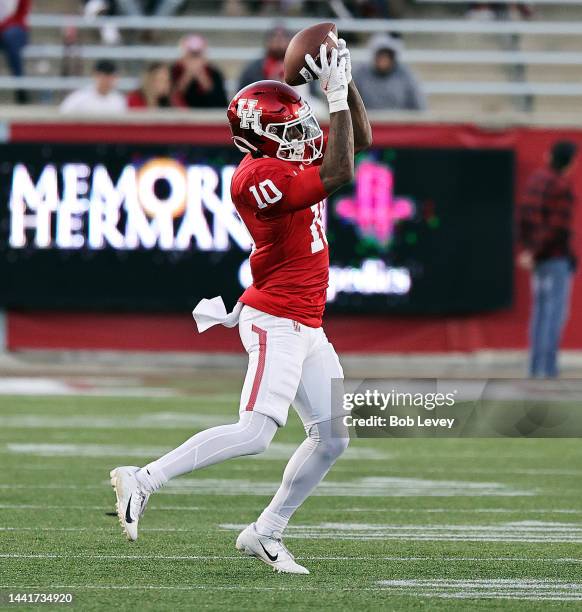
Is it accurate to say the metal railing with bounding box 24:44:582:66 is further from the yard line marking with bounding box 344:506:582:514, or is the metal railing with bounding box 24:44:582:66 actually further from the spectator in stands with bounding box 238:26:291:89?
the yard line marking with bounding box 344:506:582:514

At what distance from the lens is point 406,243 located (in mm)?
14078

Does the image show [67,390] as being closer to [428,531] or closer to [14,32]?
[14,32]

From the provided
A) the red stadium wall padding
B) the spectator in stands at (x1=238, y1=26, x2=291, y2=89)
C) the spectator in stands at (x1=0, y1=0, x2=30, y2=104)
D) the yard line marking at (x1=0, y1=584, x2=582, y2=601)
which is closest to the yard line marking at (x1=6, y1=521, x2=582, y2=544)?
the yard line marking at (x1=0, y1=584, x2=582, y2=601)

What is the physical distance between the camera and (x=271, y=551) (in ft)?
18.3

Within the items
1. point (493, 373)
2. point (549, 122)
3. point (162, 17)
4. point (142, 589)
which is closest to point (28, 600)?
point (142, 589)

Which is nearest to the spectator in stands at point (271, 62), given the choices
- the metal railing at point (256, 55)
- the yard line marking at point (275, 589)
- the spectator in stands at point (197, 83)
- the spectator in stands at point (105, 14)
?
the spectator in stands at point (197, 83)

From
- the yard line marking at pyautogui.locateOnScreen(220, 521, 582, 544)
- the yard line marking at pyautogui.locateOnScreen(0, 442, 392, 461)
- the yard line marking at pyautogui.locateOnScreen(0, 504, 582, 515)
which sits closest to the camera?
the yard line marking at pyautogui.locateOnScreen(220, 521, 582, 544)

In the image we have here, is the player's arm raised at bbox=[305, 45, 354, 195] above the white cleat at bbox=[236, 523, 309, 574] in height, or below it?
above

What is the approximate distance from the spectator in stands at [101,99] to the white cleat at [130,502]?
9.15 metres

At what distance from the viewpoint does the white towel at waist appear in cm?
560

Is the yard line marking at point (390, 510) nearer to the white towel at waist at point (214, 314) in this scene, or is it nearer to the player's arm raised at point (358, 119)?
the white towel at waist at point (214, 314)

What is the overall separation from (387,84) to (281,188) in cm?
936

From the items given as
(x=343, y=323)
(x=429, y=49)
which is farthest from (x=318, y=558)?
(x=429, y=49)

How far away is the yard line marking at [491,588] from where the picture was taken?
201 inches
